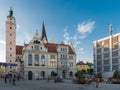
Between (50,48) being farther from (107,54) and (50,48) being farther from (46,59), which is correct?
(107,54)

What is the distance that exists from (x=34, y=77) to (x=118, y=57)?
4276 cm

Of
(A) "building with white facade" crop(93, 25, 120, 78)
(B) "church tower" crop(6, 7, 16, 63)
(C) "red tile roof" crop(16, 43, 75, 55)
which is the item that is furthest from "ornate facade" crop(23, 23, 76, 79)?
(A) "building with white facade" crop(93, 25, 120, 78)

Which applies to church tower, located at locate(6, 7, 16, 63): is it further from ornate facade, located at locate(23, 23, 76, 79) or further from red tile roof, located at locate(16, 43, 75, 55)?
ornate facade, located at locate(23, 23, 76, 79)

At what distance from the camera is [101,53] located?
4651 inches

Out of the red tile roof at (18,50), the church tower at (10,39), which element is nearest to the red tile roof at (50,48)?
the red tile roof at (18,50)

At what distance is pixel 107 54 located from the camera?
373ft

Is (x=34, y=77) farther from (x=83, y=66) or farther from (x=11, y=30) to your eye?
(x=83, y=66)

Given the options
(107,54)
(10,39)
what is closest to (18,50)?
(10,39)

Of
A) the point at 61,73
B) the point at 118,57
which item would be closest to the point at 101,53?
the point at 118,57

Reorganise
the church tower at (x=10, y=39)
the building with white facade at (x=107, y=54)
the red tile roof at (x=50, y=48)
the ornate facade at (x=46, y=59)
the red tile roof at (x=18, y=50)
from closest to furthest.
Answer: the ornate facade at (x=46, y=59)
the red tile roof at (x=50, y=48)
the church tower at (x=10, y=39)
the red tile roof at (x=18, y=50)
the building with white facade at (x=107, y=54)

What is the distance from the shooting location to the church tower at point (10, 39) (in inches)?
3524

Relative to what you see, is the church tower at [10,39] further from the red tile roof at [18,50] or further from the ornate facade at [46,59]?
the ornate facade at [46,59]

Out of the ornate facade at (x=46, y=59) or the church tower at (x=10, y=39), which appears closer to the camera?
the ornate facade at (x=46, y=59)

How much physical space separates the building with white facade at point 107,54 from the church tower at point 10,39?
145ft
